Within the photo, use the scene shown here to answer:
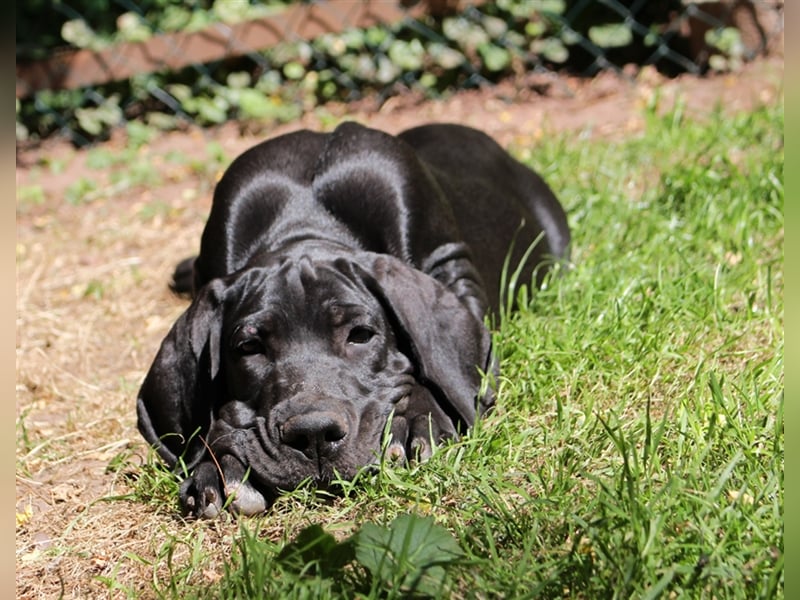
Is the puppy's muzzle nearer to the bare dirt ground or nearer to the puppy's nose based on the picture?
the puppy's nose

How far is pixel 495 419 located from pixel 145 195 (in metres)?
4.90

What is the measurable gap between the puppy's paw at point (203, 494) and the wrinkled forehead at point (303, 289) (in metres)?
0.59

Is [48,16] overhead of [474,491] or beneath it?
overhead

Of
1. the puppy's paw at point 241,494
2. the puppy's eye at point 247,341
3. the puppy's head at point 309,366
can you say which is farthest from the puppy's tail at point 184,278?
the puppy's paw at point 241,494

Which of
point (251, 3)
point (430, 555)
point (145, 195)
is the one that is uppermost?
point (251, 3)

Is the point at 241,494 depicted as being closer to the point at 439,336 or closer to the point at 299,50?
the point at 439,336

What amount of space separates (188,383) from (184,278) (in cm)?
222

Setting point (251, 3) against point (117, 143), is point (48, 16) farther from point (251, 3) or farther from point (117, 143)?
point (251, 3)

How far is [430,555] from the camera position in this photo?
306 centimetres

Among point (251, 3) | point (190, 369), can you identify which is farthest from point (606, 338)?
point (251, 3)

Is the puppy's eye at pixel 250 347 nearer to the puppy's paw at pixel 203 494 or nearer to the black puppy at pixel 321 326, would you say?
the black puppy at pixel 321 326

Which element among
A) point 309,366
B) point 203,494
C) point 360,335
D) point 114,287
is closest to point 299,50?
point 114,287

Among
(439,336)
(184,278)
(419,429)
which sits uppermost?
(439,336)

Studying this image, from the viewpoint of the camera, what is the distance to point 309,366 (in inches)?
156
